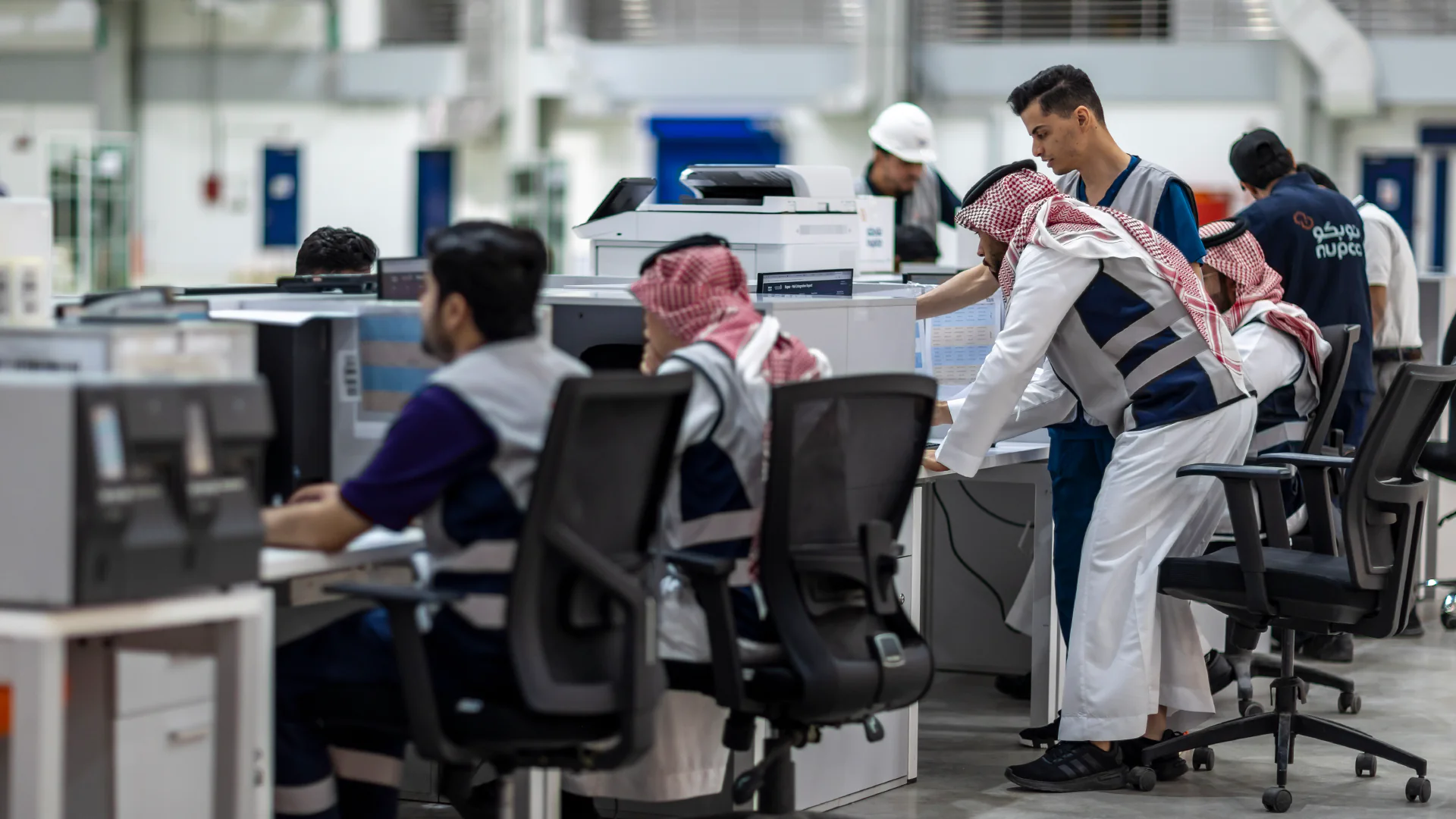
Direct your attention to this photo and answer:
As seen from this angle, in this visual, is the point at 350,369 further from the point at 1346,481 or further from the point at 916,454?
the point at 1346,481

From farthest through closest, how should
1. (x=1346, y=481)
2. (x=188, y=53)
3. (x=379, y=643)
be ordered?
(x=188, y=53)
(x=1346, y=481)
(x=379, y=643)

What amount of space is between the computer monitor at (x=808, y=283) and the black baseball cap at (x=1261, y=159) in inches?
84.1

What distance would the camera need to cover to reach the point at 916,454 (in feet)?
10.1

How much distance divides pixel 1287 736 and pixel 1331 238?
1975 mm

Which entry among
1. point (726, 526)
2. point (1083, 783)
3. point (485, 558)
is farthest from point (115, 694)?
point (1083, 783)

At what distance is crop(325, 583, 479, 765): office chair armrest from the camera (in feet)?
8.36

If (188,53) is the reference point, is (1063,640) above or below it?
below

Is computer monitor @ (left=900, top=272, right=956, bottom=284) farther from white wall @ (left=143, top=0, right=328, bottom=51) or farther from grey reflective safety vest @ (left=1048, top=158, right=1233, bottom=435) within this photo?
white wall @ (left=143, top=0, right=328, bottom=51)

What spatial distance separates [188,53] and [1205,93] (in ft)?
26.2

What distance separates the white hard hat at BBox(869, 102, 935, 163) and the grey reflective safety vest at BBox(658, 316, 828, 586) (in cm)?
332

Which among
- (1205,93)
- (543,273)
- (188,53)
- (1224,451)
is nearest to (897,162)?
(1224,451)

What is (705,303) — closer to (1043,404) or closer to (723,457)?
(723,457)

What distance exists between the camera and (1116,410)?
386cm

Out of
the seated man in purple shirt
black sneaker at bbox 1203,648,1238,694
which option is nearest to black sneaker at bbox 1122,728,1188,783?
black sneaker at bbox 1203,648,1238,694
